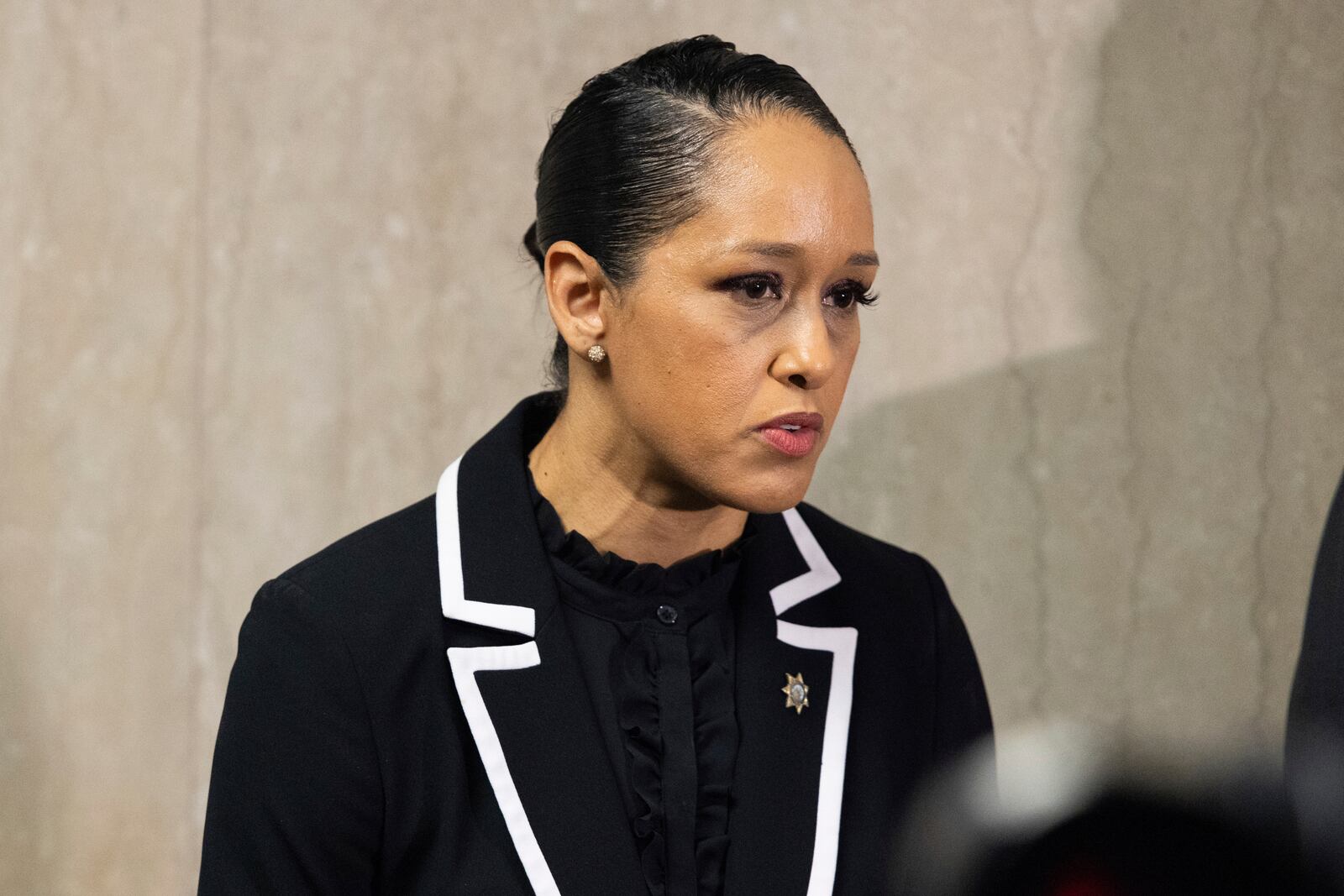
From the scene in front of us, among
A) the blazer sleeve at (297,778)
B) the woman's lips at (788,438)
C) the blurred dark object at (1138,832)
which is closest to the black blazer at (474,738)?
the blazer sleeve at (297,778)

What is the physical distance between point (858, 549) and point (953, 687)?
16 cm

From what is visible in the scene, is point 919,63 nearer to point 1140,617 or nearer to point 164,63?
point 1140,617

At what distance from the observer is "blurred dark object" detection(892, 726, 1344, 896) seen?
38 cm

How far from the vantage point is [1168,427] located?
181 centimetres

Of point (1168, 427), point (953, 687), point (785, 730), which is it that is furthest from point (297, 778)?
point (1168, 427)

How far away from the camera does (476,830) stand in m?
1.15

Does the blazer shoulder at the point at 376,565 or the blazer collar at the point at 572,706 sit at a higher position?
the blazer shoulder at the point at 376,565

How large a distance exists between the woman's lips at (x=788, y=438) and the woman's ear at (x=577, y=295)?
0.55 feet

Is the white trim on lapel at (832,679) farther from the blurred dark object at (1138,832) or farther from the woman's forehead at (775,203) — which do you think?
the blurred dark object at (1138,832)

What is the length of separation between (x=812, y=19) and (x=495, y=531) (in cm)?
89

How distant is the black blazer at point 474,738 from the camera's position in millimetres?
1129

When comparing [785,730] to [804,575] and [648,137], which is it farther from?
[648,137]

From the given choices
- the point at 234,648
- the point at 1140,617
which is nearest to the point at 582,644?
the point at 234,648

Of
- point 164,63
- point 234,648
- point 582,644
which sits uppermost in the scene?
point 164,63
